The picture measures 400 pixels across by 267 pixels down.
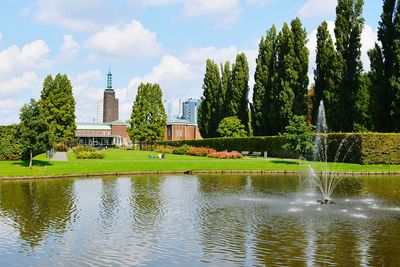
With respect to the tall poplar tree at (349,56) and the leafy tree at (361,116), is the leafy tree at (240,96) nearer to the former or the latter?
the tall poplar tree at (349,56)

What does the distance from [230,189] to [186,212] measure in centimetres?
777

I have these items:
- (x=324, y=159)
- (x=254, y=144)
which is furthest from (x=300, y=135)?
(x=254, y=144)

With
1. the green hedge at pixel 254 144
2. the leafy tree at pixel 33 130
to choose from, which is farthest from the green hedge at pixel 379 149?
the leafy tree at pixel 33 130

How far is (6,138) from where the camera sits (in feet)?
132

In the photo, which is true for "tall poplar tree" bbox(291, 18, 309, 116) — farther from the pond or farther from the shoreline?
the pond

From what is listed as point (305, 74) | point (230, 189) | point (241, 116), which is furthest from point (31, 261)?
point (241, 116)

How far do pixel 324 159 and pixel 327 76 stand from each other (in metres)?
9.49

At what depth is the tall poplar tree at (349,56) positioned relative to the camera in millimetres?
42875

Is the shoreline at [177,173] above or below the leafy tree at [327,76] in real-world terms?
below

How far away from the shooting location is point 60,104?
6400 cm

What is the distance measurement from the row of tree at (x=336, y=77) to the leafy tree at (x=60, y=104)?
2776 cm

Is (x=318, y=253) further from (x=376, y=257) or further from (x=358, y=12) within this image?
(x=358, y=12)

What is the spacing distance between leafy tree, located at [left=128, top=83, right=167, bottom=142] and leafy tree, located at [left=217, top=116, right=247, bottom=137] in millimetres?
20288

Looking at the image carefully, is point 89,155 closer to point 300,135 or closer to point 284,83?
point 300,135
